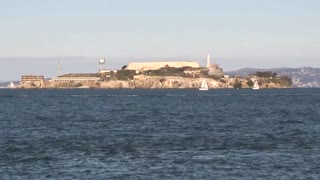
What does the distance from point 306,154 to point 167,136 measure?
1695 cm

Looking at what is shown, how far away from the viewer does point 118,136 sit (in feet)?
211

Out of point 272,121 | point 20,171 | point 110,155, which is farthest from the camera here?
point 272,121

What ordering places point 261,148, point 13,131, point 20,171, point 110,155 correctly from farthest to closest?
point 13,131
point 261,148
point 110,155
point 20,171

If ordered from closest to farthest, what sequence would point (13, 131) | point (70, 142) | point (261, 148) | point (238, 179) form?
point (238, 179) < point (261, 148) < point (70, 142) < point (13, 131)

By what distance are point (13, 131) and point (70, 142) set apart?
14.0m

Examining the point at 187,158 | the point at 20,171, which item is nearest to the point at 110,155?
the point at 187,158

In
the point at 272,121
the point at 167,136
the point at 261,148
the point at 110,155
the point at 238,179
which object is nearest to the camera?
the point at 238,179

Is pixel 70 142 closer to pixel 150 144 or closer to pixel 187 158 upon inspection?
A: pixel 150 144

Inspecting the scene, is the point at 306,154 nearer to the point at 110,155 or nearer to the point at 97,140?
the point at 110,155

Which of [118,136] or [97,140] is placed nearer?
[97,140]

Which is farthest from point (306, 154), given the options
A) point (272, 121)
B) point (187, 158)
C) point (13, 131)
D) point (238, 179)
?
point (272, 121)

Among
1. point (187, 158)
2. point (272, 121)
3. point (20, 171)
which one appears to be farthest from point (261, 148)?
point (272, 121)

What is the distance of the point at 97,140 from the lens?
5978 centimetres

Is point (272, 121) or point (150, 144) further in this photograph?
point (272, 121)
